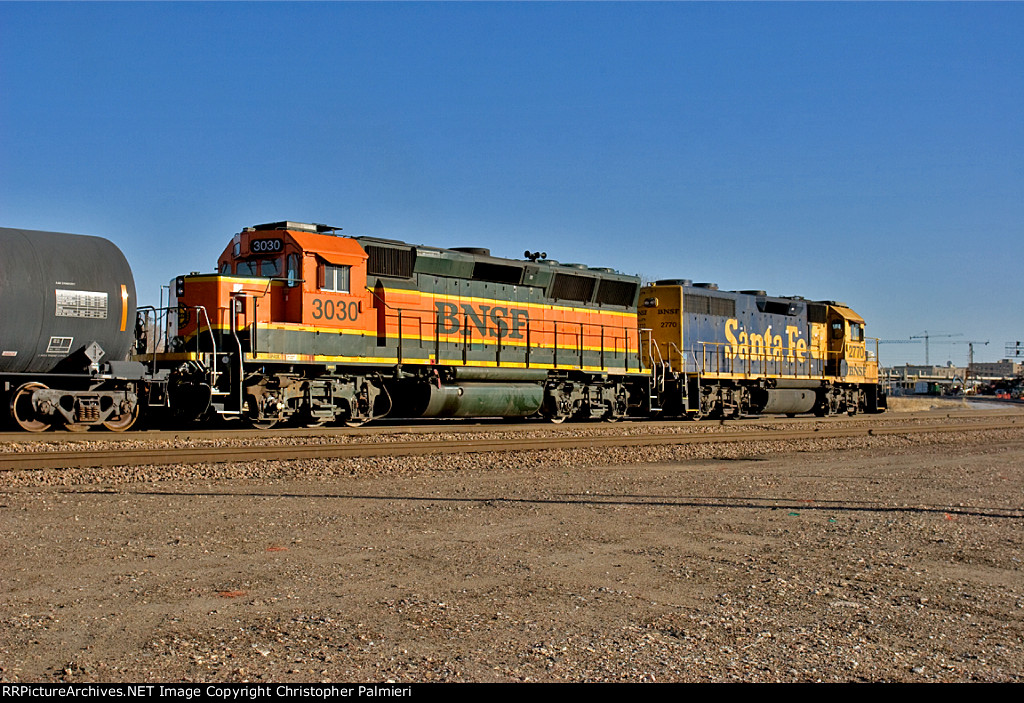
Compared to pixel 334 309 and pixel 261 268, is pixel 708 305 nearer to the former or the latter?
pixel 334 309

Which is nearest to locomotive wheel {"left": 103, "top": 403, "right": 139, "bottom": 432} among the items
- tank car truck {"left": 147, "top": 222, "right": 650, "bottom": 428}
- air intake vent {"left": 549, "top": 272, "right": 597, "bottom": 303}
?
tank car truck {"left": 147, "top": 222, "right": 650, "bottom": 428}

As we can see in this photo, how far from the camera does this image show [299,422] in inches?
729

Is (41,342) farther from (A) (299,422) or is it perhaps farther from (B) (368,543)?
(B) (368,543)

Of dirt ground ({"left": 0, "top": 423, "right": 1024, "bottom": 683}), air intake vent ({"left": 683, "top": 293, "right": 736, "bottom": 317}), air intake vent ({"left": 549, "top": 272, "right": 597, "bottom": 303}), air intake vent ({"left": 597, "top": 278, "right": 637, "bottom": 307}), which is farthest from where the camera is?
air intake vent ({"left": 683, "top": 293, "right": 736, "bottom": 317})

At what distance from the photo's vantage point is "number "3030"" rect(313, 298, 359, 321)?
57.8 feet

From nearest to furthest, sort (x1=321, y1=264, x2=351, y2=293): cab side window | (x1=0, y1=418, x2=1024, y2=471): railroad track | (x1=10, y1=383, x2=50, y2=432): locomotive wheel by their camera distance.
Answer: (x1=0, y1=418, x2=1024, y2=471): railroad track
(x1=10, y1=383, x2=50, y2=432): locomotive wheel
(x1=321, y1=264, x2=351, y2=293): cab side window

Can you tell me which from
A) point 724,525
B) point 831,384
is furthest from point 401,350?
point 831,384

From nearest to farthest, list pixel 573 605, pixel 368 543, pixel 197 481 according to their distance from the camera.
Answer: pixel 573 605 < pixel 368 543 < pixel 197 481

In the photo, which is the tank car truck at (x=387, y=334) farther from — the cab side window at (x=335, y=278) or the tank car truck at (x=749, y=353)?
the tank car truck at (x=749, y=353)

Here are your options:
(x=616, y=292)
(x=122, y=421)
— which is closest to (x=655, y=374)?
(x=616, y=292)

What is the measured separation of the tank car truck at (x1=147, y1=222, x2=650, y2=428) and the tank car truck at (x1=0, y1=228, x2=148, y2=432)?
92cm

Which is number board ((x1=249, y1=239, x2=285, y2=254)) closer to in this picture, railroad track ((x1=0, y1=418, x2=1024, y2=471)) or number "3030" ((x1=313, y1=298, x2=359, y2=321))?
number "3030" ((x1=313, y1=298, x2=359, y2=321))

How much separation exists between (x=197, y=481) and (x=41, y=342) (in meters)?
6.33

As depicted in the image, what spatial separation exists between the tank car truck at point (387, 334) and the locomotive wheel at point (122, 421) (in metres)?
0.71
